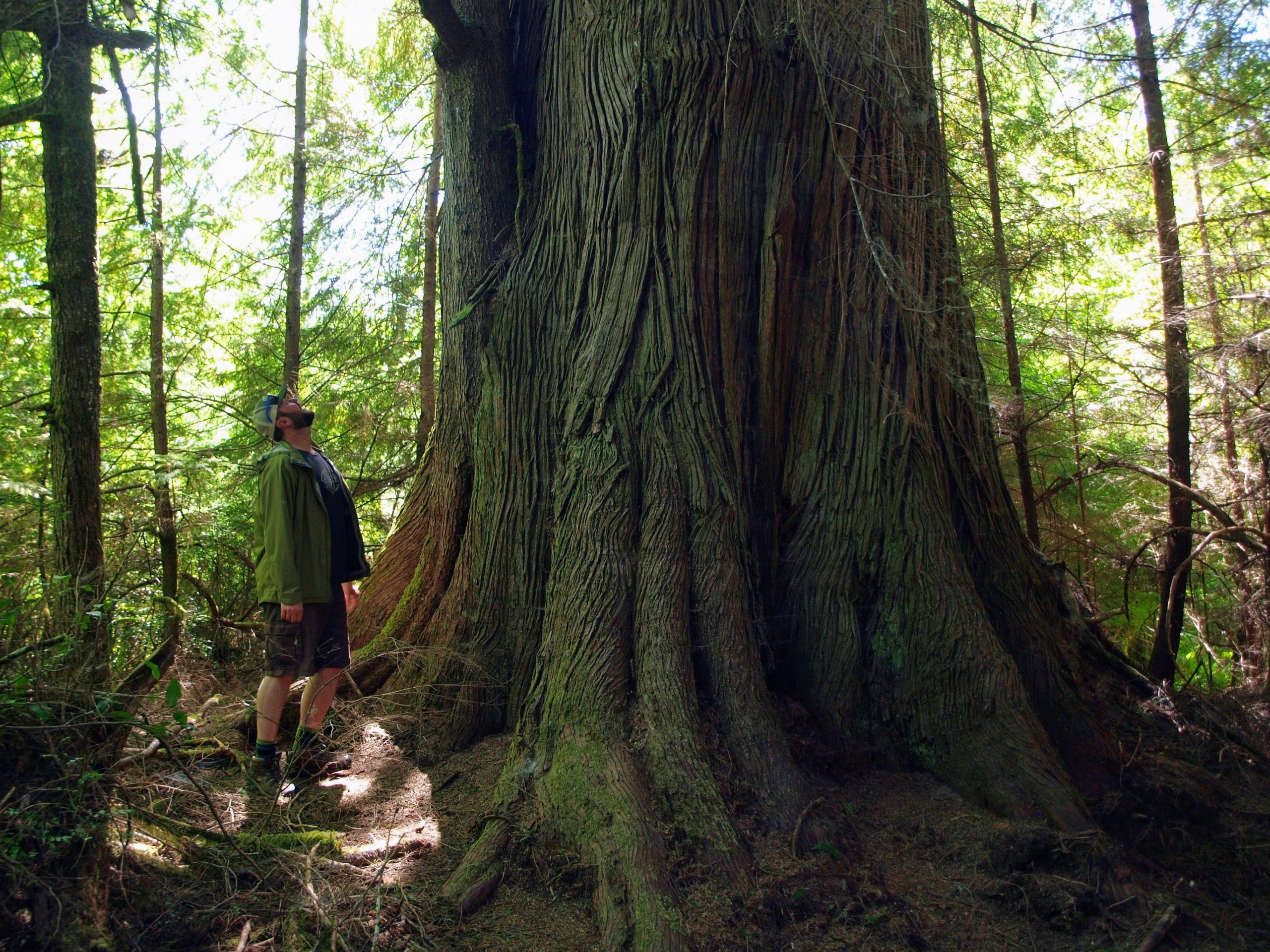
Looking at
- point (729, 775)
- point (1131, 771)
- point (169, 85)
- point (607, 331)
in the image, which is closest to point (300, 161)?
point (169, 85)

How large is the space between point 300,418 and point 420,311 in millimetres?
5626

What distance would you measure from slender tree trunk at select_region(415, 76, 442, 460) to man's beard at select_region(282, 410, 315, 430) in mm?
3967

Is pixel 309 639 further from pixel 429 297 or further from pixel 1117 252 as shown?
pixel 1117 252

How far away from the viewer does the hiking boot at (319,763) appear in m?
4.10

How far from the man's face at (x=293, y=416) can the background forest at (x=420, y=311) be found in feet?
3.79

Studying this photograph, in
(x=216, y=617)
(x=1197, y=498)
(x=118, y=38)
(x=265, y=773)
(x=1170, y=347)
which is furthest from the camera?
(x=216, y=617)

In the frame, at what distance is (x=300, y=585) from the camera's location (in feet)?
13.7

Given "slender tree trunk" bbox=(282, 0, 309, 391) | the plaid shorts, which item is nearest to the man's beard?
the plaid shorts

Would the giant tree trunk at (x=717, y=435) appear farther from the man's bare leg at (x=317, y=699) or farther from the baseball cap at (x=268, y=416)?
the baseball cap at (x=268, y=416)

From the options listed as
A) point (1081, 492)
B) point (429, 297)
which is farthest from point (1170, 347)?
point (429, 297)

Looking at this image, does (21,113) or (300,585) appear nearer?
(300,585)

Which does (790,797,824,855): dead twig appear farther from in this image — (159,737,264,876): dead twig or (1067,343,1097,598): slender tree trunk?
(1067,343,1097,598): slender tree trunk

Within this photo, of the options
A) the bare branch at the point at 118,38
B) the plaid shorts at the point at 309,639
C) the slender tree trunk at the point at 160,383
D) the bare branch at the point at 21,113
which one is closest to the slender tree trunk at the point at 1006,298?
the plaid shorts at the point at 309,639

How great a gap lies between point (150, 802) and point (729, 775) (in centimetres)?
235
